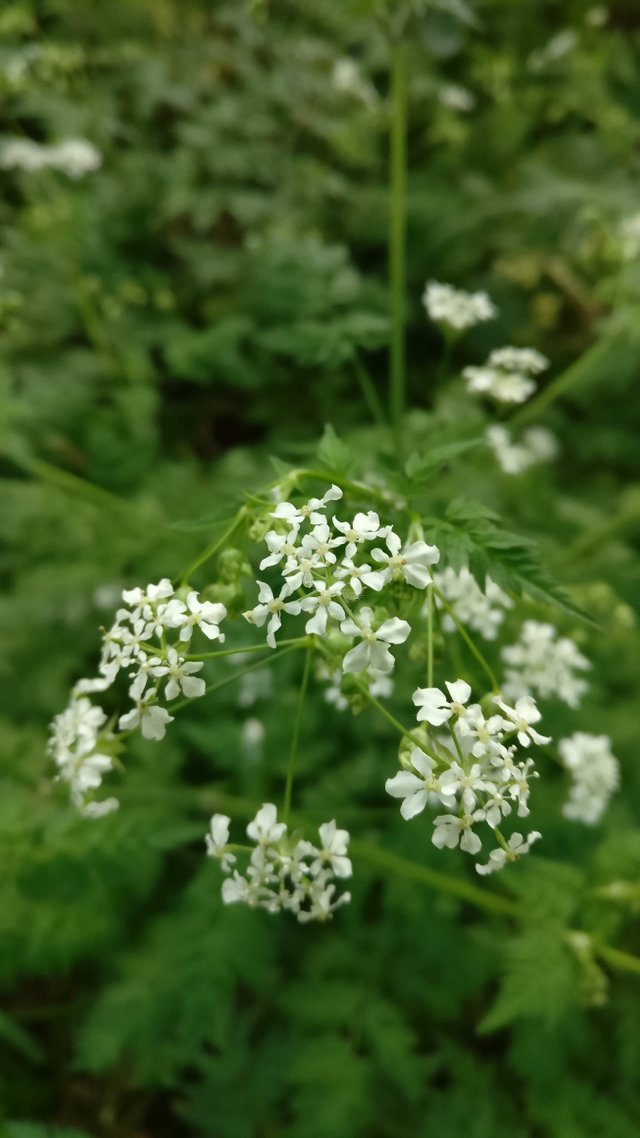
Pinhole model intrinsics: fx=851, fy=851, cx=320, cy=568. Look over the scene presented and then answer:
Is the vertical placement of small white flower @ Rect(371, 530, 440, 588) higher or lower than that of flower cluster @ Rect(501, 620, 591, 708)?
higher

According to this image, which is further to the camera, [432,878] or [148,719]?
[432,878]

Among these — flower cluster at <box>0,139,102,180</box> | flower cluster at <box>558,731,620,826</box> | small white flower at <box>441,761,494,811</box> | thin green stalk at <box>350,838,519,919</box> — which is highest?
flower cluster at <box>0,139,102,180</box>

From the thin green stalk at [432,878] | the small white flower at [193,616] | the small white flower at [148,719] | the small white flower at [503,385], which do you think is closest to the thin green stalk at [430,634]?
the small white flower at [193,616]

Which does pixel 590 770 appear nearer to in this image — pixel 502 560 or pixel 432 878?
pixel 432 878

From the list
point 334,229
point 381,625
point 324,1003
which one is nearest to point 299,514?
point 381,625

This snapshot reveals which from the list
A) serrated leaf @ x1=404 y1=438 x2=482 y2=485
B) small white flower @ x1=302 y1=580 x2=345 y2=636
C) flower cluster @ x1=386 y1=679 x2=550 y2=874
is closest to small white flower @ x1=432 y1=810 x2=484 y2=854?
flower cluster @ x1=386 y1=679 x2=550 y2=874

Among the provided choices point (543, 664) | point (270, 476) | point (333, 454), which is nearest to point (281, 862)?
point (333, 454)

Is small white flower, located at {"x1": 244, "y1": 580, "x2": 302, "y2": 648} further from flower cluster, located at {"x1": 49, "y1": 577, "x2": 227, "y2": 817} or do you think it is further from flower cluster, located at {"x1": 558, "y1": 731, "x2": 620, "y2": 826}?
flower cluster, located at {"x1": 558, "y1": 731, "x2": 620, "y2": 826}
